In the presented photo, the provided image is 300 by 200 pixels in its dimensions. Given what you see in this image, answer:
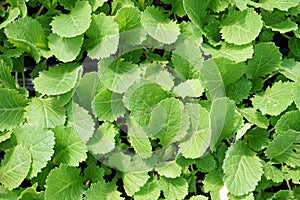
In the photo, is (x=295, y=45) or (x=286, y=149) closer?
(x=286, y=149)

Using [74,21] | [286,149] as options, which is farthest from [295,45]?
[74,21]

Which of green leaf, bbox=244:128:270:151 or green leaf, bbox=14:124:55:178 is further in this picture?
green leaf, bbox=244:128:270:151

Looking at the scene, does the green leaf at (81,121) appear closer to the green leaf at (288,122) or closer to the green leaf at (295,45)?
the green leaf at (288,122)

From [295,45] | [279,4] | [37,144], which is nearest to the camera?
[37,144]

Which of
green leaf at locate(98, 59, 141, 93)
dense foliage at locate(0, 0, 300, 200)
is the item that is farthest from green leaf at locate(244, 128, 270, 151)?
green leaf at locate(98, 59, 141, 93)

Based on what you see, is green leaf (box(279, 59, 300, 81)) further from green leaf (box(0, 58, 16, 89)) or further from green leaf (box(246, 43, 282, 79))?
green leaf (box(0, 58, 16, 89))

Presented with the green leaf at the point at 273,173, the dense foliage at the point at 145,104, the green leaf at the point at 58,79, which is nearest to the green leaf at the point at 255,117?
the dense foliage at the point at 145,104

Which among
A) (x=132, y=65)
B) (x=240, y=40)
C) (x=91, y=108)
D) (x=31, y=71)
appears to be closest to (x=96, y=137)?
(x=91, y=108)

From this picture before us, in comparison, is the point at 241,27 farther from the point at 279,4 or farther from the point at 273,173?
the point at 273,173
